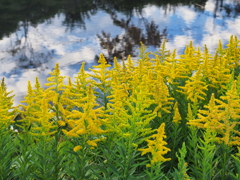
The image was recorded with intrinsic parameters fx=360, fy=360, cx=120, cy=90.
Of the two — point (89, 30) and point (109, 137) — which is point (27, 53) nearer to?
point (89, 30)

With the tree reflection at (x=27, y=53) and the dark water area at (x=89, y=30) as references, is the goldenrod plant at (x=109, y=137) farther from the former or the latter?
the tree reflection at (x=27, y=53)

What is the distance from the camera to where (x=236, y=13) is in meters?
19.2

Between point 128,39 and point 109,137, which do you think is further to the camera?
point 128,39

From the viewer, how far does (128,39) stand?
1359 cm

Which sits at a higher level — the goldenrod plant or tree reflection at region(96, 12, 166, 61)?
the goldenrod plant

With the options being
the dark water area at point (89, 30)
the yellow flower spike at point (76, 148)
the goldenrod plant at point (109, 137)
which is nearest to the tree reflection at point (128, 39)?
the dark water area at point (89, 30)

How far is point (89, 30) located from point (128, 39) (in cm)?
229

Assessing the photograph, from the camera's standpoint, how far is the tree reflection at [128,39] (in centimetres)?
1198

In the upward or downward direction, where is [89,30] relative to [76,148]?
downward

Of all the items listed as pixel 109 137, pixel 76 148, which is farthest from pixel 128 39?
pixel 76 148

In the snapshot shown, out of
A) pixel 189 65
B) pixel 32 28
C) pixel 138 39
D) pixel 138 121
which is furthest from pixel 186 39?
pixel 138 121

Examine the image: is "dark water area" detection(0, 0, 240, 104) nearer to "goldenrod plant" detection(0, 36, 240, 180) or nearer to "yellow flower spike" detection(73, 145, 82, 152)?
"goldenrod plant" detection(0, 36, 240, 180)

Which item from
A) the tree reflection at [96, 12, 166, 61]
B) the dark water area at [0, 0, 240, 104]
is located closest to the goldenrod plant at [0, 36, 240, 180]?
the dark water area at [0, 0, 240, 104]

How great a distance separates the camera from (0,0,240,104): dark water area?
36.8ft
